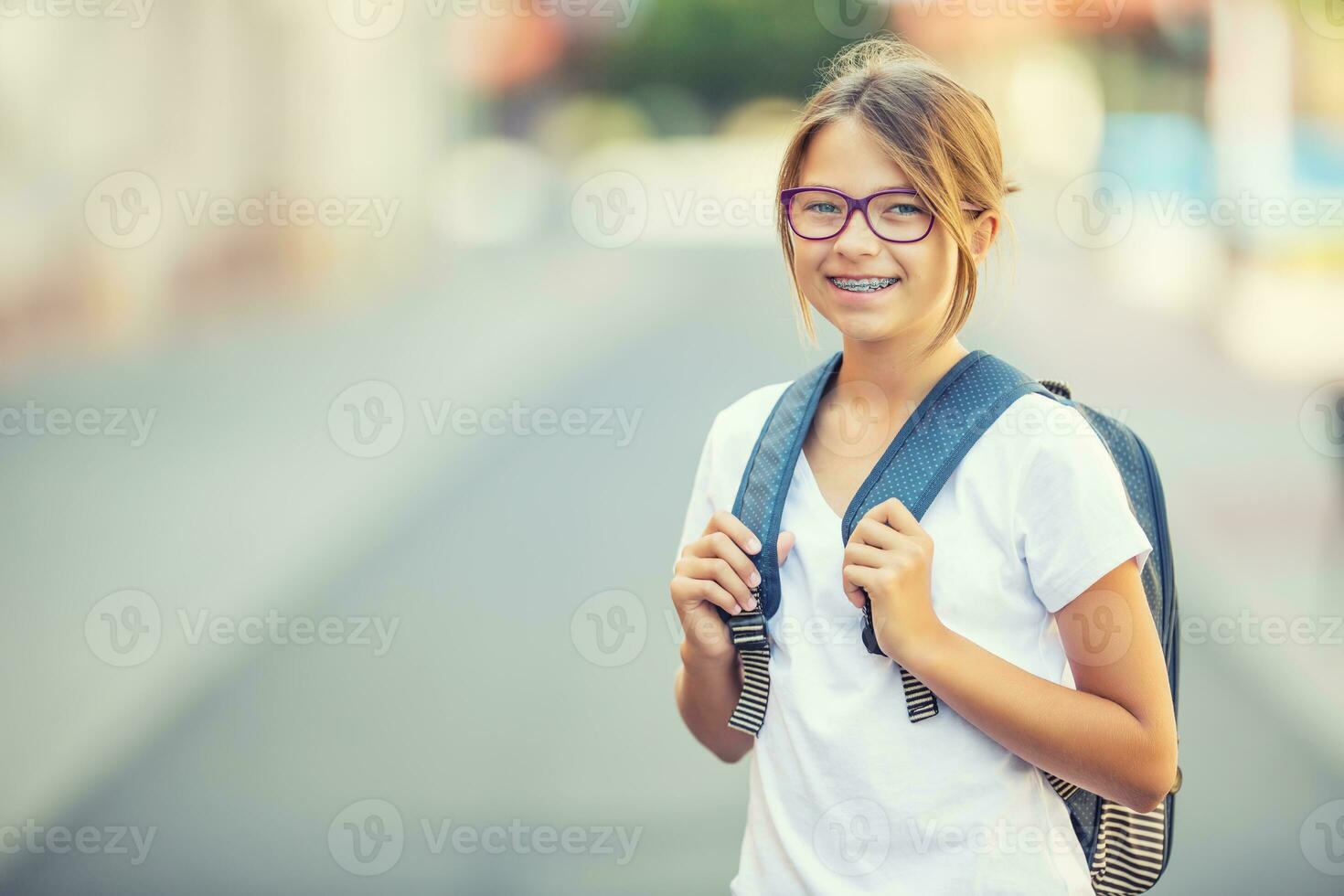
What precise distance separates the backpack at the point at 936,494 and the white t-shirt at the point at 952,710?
0.03 meters

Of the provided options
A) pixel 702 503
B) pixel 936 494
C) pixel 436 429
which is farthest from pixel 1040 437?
pixel 436 429

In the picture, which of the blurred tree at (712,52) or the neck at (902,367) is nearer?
the neck at (902,367)

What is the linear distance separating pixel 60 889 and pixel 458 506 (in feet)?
13.6

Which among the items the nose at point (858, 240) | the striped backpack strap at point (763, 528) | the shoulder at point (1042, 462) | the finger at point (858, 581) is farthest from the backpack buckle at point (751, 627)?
the nose at point (858, 240)

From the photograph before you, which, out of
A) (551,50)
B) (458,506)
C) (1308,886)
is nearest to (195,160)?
(458,506)

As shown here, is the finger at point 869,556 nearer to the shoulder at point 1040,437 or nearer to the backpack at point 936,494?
the backpack at point 936,494

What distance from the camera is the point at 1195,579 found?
638 centimetres

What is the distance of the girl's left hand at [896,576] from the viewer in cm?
166

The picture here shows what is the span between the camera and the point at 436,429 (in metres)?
10.3

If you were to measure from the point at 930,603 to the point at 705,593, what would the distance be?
11.3 inches

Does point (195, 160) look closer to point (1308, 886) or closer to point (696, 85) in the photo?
point (1308, 886)

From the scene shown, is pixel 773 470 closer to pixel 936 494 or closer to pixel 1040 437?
pixel 936 494

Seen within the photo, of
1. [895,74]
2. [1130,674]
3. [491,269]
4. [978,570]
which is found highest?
[895,74]

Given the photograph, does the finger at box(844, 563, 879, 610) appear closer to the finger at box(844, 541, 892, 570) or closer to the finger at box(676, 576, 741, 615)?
the finger at box(844, 541, 892, 570)
